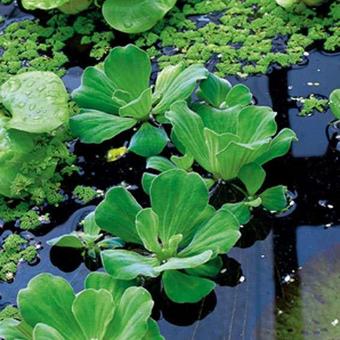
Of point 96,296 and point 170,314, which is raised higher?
point 96,296

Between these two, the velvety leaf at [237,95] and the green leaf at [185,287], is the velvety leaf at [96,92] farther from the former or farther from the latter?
the green leaf at [185,287]

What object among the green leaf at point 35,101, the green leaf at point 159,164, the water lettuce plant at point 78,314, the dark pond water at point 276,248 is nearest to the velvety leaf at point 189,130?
the green leaf at point 159,164

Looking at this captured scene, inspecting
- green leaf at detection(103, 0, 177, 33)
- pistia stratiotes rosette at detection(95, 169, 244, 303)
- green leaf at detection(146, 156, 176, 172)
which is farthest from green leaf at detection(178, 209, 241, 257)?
green leaf at detection(103, 0, 177, 33)

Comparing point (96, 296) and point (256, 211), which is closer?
point (96, 296)

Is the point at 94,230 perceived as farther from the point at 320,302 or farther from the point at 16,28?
the point at 16,28

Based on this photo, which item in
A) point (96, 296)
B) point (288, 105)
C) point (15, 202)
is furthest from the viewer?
point (288, 105)

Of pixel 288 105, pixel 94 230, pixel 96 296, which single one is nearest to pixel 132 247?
pixel 94 230

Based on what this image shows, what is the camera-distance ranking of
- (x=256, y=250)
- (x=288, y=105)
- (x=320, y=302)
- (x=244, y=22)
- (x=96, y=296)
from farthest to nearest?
(x=244, y=22)
(x=288, y=105)
(x=256, y=250)
(x=320, y=302)
(x=96, y=296)
